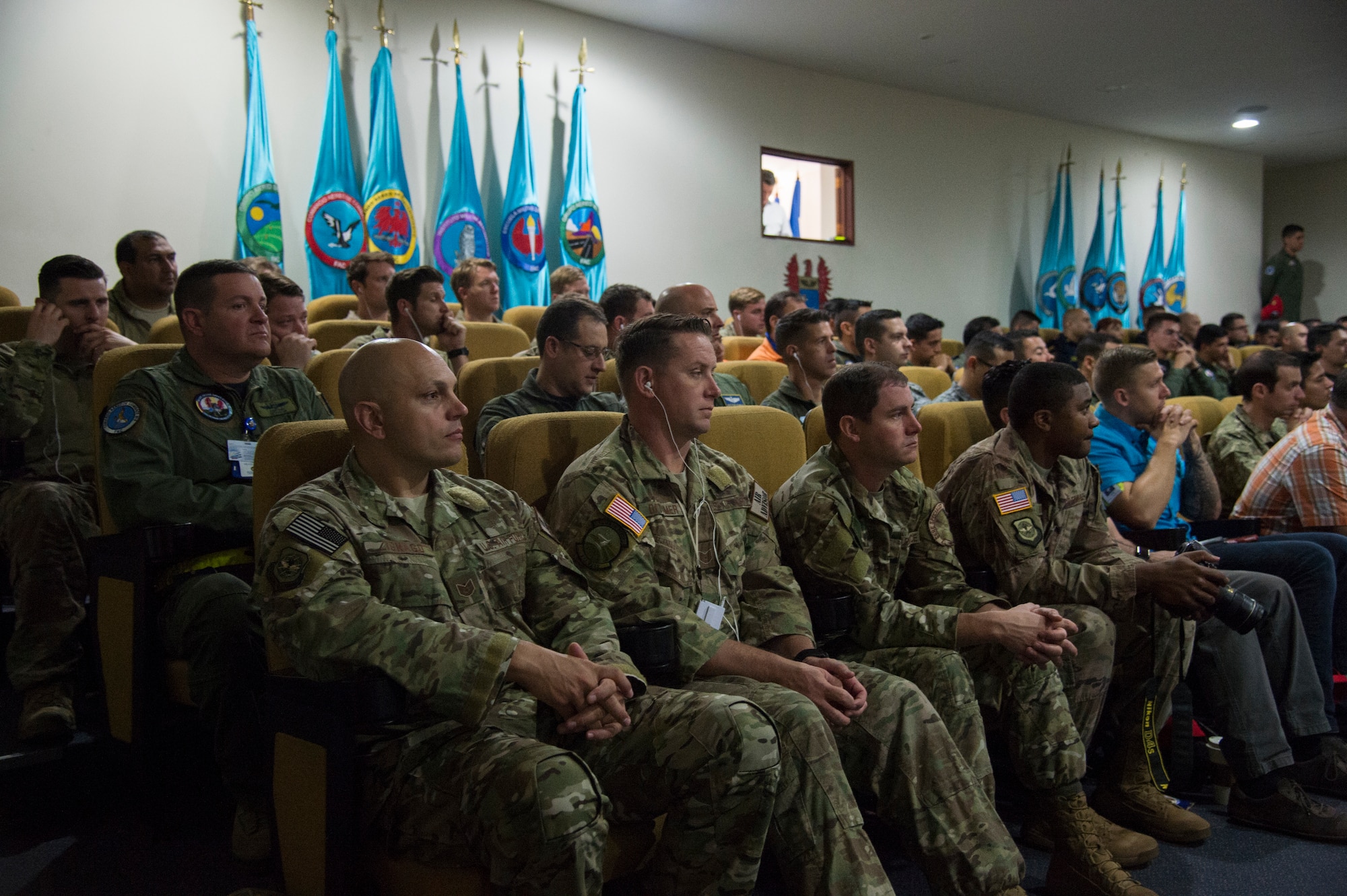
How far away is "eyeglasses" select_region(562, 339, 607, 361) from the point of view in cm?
273

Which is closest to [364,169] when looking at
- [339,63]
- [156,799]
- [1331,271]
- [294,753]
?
[339,63]

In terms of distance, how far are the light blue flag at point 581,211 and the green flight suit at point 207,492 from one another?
12.8 ft

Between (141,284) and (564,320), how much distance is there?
6.16 ft

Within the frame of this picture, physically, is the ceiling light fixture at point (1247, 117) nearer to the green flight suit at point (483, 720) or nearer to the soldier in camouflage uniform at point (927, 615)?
the soldier in camouflage uniform at point (927, 615)

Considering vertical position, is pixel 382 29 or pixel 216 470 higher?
pixel 382 29

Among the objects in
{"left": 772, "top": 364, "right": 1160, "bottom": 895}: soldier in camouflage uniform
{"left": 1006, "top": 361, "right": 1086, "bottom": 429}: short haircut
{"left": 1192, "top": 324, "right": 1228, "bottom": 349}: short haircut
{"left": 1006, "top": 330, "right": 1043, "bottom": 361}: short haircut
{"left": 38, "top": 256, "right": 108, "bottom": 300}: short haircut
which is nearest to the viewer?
{"left": 772, "top": 364, "right": 1160, "bottom": 895}: soldier in camouflage uniform

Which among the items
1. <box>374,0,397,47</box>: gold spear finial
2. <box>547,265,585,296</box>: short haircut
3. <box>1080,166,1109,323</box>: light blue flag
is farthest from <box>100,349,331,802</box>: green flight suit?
<box>1080,166,1109,323</box>: light blue flag

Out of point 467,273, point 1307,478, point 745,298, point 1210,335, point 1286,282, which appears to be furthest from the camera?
point 1286,282

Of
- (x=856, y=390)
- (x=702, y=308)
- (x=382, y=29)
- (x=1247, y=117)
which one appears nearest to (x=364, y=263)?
(x=382, y=29)

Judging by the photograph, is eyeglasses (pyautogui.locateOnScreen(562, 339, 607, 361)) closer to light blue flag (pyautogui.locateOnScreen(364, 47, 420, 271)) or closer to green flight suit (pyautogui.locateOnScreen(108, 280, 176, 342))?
green flight suit (pyautogui.locateOnScreen(108, 280, 176, 342))

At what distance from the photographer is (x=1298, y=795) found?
225cm

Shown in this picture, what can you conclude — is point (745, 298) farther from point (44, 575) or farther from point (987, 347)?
point (44, 575)

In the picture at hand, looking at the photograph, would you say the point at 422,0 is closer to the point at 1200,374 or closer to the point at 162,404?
the point at 162,404

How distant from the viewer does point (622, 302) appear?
11.8 ft
